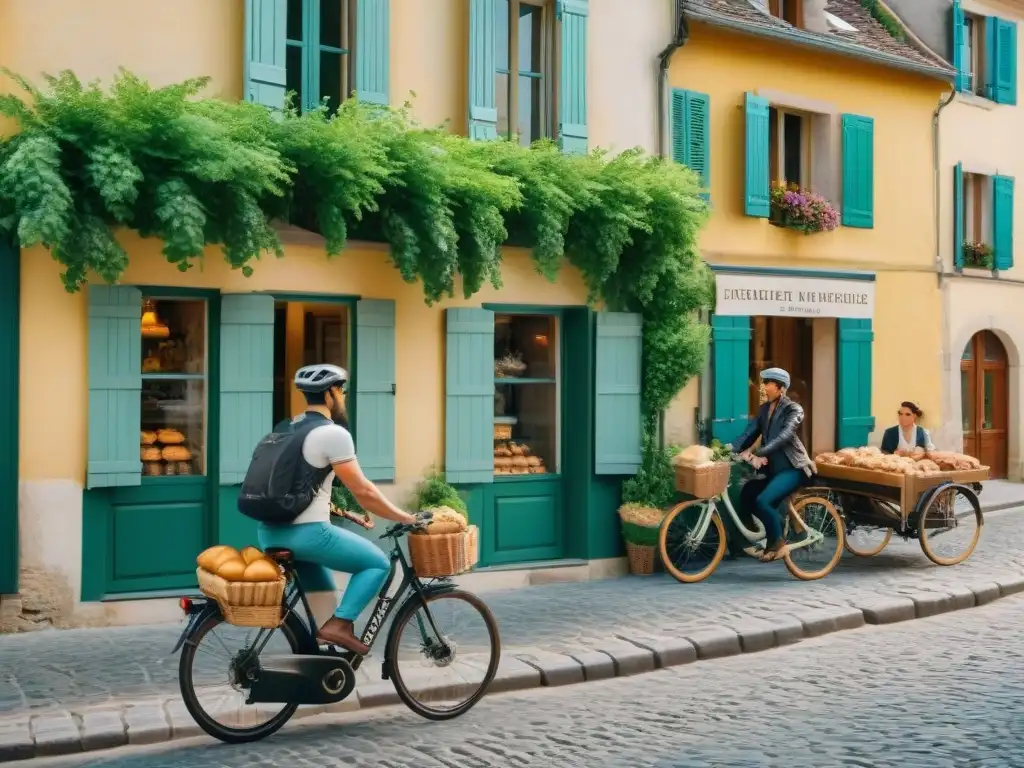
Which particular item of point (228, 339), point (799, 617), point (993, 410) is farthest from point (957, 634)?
point (993, 410)

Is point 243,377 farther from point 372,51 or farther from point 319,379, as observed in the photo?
point 319,379

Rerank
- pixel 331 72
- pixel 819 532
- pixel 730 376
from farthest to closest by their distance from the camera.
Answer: pixel 730 376, pixel 819 532, pixel 331 72

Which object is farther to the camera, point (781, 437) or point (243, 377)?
point (781, 437)

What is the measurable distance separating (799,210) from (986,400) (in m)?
6.43

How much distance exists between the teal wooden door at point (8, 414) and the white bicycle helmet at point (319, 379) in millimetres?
3565

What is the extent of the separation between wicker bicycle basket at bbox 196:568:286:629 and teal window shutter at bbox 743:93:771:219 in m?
8.95

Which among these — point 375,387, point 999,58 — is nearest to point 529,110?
point 375,387

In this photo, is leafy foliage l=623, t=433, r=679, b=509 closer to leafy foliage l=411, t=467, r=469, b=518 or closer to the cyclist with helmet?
leafy foliage l=411, t=467, r=469, b=518

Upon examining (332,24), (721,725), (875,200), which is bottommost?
(721,725)

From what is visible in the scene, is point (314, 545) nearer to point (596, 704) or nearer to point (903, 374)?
point (596, 704)

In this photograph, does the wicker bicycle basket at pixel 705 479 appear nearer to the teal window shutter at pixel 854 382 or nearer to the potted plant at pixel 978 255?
→ the teal window shutter at pixel 854 382

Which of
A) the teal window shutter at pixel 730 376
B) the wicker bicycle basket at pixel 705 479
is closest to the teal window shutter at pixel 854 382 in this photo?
the teal window shutter at pixel 730 376

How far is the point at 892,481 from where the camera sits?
12.1 m

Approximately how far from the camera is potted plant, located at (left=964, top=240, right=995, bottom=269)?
17938mm
